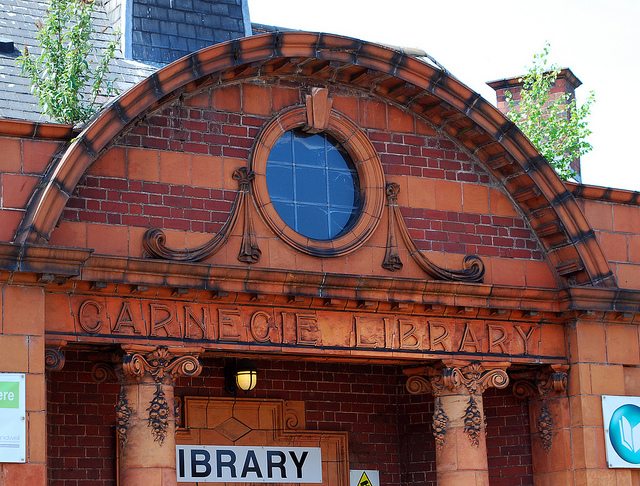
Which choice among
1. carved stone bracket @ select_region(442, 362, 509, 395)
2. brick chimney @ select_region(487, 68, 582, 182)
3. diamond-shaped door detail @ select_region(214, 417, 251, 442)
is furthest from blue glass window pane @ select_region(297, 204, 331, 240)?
brick chimney @ select_region(487, 68, 582, 182)

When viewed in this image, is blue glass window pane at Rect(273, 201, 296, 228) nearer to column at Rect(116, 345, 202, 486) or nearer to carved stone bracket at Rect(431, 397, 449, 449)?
column at Rect(116, 345, 202, 486)

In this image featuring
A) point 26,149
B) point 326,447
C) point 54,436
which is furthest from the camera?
point 326,447

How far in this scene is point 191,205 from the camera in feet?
43.1

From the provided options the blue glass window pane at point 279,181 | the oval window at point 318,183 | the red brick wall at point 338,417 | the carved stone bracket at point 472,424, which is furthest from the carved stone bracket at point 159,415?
the carved stone bracket at point 472,424

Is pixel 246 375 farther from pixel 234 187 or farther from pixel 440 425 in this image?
pixel 234 187

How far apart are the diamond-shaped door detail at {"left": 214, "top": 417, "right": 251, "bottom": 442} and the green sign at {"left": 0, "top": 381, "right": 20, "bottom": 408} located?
4179 mm

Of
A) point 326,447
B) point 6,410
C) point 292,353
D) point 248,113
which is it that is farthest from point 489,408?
point 6,410

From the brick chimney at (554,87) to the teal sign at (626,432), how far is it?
7.98 m

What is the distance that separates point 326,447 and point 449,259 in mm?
3334

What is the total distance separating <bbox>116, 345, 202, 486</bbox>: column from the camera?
12.2m

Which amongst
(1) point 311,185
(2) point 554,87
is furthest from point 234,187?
(2) point 554,87

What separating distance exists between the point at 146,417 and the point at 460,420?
3.98 meters

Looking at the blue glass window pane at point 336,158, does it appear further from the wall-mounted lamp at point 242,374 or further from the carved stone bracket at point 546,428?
the carved stone bracket at point 546,428

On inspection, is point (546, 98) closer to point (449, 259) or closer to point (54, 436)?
point (449, 259)
